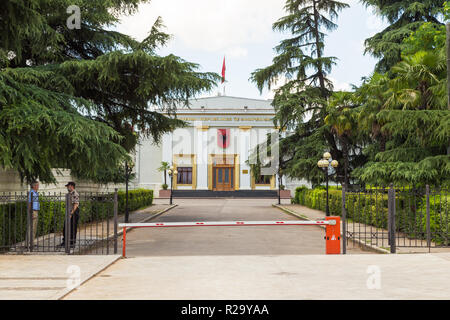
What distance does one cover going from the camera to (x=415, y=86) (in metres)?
17.6

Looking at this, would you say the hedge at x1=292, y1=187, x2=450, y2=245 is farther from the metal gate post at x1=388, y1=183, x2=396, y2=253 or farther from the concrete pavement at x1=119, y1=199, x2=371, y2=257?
the concrete pavement at x1=119, y1=199, x2=371, y2=257

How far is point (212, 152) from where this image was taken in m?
59.3

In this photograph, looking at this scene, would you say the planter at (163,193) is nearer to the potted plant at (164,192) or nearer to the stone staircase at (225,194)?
the potted plant at (164,192)

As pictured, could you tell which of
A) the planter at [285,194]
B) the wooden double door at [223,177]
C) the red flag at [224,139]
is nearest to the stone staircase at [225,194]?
the planter at [285,194]

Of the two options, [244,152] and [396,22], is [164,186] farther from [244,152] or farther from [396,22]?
[396,22]

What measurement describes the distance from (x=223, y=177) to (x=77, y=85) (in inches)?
1612

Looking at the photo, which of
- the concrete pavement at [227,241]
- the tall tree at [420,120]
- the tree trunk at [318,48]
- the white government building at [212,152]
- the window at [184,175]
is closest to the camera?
the concrete pavement at [227,241]

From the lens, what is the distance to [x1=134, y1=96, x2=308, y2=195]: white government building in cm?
5881

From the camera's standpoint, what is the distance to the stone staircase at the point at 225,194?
56.7 metres

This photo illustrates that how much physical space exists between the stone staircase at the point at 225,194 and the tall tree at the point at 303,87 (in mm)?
21251

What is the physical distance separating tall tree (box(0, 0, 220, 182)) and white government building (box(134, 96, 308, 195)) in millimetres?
31812

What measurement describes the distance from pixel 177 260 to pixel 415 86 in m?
11.8

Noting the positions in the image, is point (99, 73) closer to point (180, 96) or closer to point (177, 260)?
point (180, 96)

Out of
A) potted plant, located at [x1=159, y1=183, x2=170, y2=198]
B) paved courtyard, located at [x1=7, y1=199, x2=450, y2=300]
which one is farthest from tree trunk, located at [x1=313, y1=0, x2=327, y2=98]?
potted plant, located at [x1=159, y1=183, x2=170, y2=198]
